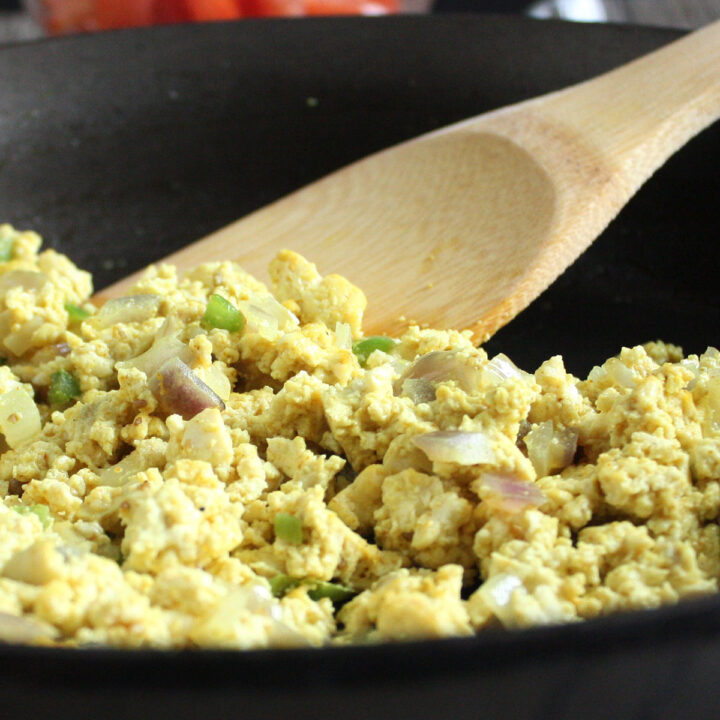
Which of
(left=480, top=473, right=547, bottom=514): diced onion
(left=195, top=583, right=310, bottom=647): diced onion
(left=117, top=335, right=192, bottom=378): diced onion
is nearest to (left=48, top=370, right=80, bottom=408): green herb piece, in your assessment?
(left=117, top=335, right=192, bottom=378): diced onion

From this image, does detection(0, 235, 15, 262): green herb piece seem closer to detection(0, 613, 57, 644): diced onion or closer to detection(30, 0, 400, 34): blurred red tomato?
detection(0, 613, 57, 644): diced onion

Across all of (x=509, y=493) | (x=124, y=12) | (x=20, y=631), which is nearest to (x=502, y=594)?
(x=509, y=493)

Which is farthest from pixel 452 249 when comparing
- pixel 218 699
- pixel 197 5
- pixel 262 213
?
pixel 197 5

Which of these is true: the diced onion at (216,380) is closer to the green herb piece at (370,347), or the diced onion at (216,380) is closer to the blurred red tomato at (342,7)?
the green herb piece at (370,347)

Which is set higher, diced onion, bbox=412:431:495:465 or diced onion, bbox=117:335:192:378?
diced onion, bbox=117:335:192:378

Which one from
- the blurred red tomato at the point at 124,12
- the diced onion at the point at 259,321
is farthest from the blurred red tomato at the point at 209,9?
the diced onion at the point at 259,321
